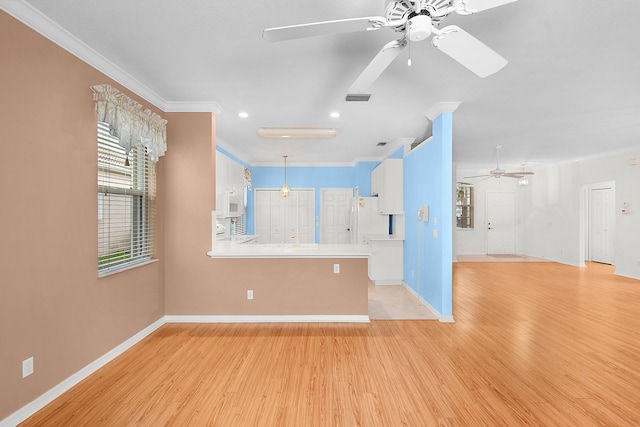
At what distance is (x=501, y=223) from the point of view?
902cm

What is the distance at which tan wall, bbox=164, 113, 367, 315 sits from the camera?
3.65 meters

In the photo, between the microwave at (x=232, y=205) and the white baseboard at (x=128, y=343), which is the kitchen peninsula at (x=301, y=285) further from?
the microwave at (x=232, y=205)

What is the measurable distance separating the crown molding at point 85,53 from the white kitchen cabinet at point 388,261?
364cm

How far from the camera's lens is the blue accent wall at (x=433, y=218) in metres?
3.65

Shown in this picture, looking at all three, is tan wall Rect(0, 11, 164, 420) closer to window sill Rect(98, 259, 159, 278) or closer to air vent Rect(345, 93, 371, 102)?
window sill Rect(98, 259, 159, 278)

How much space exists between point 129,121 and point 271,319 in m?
2.71

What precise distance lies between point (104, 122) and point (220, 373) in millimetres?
2471

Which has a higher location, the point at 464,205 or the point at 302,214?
the point at 464,205

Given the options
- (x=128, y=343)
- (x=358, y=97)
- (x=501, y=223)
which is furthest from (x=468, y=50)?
(x=501, y=223)

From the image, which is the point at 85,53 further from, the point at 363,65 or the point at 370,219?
the point at 370,219

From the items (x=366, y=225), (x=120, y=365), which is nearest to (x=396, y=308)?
(x=366, y=225)

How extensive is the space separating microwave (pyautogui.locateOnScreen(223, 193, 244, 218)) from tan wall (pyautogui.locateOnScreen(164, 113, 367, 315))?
4.45 feet

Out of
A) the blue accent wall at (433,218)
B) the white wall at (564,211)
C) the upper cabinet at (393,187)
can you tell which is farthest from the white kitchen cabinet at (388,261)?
the white wall at (564,211)

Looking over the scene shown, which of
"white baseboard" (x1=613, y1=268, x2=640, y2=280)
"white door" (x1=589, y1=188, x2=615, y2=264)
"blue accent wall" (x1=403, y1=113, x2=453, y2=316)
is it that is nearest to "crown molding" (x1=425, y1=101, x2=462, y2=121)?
"blue accent wall" (x1=403, y1=113, x2=453, y2=316)
